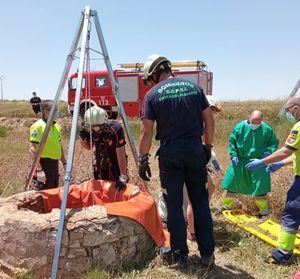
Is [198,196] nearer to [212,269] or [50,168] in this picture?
[212,269]

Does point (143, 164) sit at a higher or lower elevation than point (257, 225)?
higher

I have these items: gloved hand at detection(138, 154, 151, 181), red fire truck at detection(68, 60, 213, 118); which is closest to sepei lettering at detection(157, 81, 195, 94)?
gloved hand at detection(138, 154, 151, 181)

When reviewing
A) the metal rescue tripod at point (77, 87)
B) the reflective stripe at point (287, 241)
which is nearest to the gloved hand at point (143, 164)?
the metal rescue tripod at point (77, 87)

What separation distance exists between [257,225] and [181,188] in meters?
1.61

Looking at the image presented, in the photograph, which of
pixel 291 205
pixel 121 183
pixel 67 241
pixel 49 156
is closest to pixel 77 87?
pixel 121 183

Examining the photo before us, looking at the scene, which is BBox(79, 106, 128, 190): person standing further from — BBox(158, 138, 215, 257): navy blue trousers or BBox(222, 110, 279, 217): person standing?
BBox(222, 110, 279, 217): person standing

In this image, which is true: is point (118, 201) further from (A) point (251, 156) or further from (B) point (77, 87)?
(A) point (251, 156)

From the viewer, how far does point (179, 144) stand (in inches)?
136

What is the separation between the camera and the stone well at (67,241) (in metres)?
3.50

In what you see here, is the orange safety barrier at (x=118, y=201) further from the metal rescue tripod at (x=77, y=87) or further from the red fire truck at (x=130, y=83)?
the red fire truck at (x=130, y=83)

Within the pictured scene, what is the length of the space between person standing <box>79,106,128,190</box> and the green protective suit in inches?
65.0

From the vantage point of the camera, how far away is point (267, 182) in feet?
17.2

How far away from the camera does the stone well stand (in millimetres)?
3502

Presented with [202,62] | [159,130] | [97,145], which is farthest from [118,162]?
[202,62]
